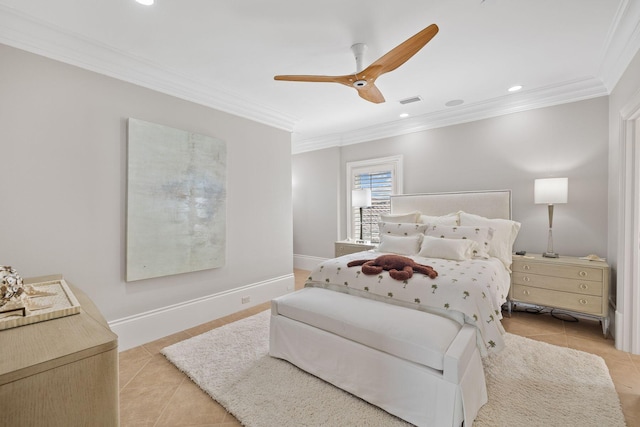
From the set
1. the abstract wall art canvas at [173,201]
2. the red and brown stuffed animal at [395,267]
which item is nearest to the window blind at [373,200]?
the red and brown stuffed animal at [395,267]

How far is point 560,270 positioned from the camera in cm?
306

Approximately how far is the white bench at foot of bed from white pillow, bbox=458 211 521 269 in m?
1.68

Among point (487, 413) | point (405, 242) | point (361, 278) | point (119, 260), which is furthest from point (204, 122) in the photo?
point (487, 413)

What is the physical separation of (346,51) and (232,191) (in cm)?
206

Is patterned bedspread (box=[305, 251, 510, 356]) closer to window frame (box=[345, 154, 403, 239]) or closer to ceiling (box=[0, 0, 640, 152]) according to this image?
ceiling (box=[0, 0, 640, 152])

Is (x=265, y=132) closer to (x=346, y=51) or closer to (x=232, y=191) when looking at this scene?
(x=232, y=191)

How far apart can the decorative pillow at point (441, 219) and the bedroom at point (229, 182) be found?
65 cm

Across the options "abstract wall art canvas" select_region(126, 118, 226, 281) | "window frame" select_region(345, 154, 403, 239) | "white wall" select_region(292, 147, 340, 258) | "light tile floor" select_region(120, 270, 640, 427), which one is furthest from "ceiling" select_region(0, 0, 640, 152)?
"light tile floor" select_region(120, 270, 640, 427)

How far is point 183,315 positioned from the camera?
10.2 feet

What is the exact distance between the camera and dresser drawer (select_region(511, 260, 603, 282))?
2889 mm

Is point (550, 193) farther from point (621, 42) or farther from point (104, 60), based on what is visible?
point (104, 60)

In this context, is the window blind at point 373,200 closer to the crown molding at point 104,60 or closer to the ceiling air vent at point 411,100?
the ceiling air vent at point 411,100

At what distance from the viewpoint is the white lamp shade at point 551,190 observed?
3.17 metres

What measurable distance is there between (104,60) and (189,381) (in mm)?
2818
